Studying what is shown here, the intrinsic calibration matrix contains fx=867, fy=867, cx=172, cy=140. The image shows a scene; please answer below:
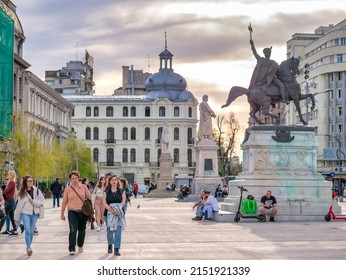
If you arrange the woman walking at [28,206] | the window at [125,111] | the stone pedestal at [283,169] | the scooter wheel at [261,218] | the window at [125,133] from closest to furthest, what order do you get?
the woman walking at [28,206]
the scooter wheel at [261,218]
the stone pedestal at [283,169]
the window at [125,111]
the window at [125,133]

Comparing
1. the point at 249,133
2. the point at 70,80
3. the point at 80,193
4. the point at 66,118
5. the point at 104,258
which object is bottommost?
the point at 104,258

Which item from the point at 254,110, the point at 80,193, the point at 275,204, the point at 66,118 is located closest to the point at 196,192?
the point at 254,110

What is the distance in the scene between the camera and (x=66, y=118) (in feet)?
366

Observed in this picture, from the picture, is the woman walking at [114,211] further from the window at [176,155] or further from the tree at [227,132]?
the window at [176,155]

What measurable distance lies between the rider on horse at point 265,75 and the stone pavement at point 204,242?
22.0 feet

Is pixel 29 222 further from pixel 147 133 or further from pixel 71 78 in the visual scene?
pixel 71 78

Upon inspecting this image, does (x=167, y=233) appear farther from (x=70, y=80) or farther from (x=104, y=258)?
(x=70, y=80)

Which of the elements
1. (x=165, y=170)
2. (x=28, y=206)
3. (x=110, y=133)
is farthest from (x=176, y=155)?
(x=28, y=206)

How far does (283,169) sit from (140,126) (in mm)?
102276

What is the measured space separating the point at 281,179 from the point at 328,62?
73661 mm

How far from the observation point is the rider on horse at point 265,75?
33.4 metres

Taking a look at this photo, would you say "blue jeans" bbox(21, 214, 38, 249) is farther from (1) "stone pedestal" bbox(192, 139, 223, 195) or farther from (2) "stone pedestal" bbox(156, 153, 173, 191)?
(2) "stone pedestal" bbox(156, 153, 173, 191)

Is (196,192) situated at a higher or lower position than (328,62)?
lower

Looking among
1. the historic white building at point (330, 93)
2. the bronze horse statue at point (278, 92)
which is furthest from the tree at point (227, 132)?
the bronze horse statue at point (278, 92)
